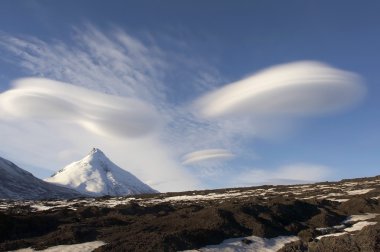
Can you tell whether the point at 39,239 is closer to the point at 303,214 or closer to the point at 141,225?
the point at 141,225

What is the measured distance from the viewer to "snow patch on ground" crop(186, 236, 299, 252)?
30375 millimetres

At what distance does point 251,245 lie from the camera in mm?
31922

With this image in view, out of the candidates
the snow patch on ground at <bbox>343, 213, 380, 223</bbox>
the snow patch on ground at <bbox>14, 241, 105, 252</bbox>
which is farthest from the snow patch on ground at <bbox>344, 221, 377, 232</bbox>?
A: the snow patch on ground at <bbox>14, 241, 105, 252</bbox>

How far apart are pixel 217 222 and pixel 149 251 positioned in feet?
33.5

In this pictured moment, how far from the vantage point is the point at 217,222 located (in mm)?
36156

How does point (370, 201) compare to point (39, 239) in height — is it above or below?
above

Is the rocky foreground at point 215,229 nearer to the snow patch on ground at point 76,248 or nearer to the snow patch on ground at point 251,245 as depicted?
the snow patch on ground at point 251,245

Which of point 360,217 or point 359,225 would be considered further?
point 360,217

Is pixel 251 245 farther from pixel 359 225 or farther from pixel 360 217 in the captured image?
pixel 360 217

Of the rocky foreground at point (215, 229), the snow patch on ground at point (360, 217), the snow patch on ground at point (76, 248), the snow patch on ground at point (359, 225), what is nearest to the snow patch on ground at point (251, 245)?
the rocky foreground at point (215, 229)

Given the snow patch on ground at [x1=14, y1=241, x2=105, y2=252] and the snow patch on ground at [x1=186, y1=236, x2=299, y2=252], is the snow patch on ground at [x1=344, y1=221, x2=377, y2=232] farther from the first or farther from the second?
the snow patch on ground at [x1=14, y1=241, x2=105, y2=252]

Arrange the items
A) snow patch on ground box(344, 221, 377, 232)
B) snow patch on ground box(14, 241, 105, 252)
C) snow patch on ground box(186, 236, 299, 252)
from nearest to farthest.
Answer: snow patch on ground box(14, 241, 105, 252)
snow patch on ground box(186, 236, 299, 252)
snow patch on ground box(344, 221, 377, 232)

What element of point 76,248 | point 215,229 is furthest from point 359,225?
point 76,248

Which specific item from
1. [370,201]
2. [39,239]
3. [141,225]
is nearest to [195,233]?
[141,225]
